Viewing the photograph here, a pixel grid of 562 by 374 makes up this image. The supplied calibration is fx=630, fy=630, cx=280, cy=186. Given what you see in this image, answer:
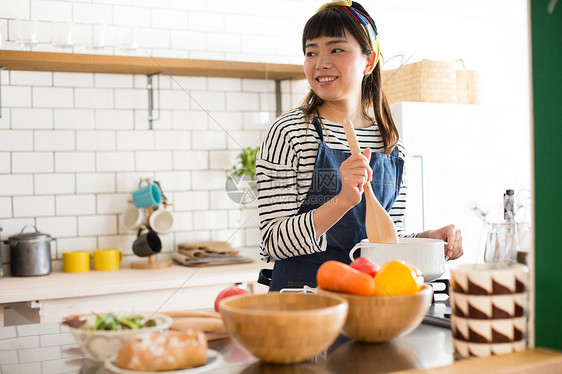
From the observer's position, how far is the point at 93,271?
3.08 meters

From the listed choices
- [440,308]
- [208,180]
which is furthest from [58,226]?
[440,308]

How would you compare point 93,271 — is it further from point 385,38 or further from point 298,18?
point 385,38

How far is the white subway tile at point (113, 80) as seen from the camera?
3244 mm

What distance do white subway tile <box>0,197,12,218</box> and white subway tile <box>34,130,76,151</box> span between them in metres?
0.29

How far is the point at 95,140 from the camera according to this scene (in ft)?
10.6

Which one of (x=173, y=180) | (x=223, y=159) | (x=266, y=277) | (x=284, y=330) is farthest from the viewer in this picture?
(x=223, y=159)

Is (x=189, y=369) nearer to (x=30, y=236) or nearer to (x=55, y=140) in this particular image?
(x=30, y=236)

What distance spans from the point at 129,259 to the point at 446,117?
1.80 metres

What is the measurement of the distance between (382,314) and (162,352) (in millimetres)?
350

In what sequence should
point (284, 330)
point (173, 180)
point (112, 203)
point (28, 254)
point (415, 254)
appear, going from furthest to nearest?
1. point (173, 180)
2. point (112, 203)
3. point (28, 254)
4. point (415, 254)
5. point (284, 330)

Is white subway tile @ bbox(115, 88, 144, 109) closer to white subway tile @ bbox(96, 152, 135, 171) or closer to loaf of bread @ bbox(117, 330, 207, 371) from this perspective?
white subway tile @ bbox(96, 152, 135, 171)

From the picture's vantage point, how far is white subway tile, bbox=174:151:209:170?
3420mm

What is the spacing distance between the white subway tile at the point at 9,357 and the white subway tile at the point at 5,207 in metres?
2.13

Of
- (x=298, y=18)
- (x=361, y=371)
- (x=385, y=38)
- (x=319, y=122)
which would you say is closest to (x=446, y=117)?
(x=385, y=38)
